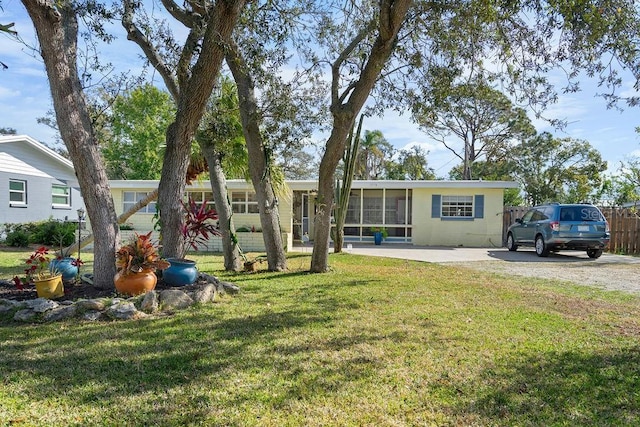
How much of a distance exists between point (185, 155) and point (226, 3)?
2.34 meters

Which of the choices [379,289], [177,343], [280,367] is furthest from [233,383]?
[379,289]

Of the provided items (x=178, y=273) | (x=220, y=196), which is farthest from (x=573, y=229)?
(x=178, y=273)

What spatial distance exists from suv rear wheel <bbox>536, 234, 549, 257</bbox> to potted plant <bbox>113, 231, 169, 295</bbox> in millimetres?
11544

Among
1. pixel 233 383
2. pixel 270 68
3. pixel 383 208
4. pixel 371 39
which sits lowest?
pixel 233 383

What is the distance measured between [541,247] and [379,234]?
21.9ft

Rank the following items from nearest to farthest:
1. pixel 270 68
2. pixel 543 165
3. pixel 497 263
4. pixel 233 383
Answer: pixel 233 383, pixel 270 68, pixel 497 263, pixel 543 165

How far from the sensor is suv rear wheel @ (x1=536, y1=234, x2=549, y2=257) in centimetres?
1312

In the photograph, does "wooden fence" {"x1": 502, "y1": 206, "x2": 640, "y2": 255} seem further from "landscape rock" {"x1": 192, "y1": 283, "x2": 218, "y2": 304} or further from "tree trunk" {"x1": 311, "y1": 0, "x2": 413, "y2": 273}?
"landscape rock" {"x1": 192, "y1": 283, "x2": 218, "y2": 304}

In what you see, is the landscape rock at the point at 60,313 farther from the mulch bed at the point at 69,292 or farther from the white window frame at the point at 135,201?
the white window frame at the point at 135,201

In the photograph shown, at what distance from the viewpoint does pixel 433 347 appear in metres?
4.27

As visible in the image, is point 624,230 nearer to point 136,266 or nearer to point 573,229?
point 573,229

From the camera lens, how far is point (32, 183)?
18.9m

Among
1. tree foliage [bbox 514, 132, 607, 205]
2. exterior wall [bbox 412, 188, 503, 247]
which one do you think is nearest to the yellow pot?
exterior wall [bbox 412, 188, 503, 247]

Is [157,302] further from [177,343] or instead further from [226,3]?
[226,3]
